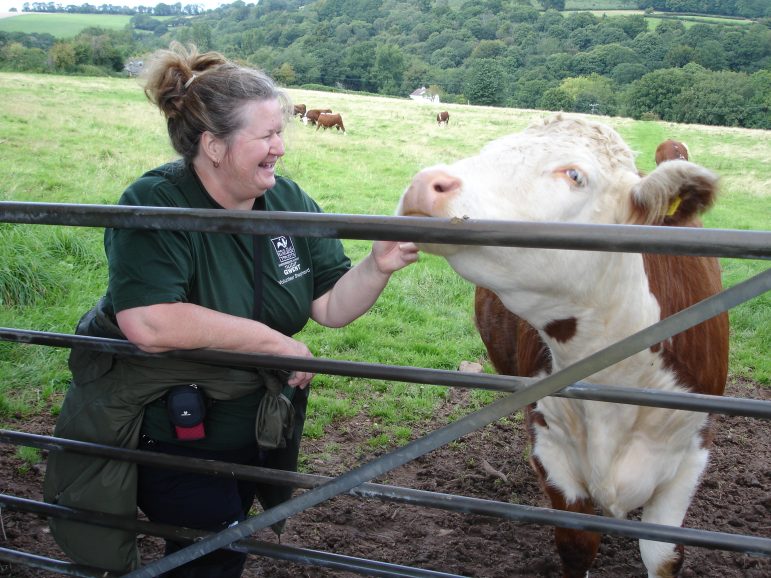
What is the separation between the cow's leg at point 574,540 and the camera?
2785 mm

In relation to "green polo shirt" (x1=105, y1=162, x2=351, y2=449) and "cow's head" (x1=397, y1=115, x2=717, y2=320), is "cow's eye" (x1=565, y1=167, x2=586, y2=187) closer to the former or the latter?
"cow's head" (x1=397, y1=115, x2=717, y2=320)

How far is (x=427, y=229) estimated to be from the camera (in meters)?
1.42

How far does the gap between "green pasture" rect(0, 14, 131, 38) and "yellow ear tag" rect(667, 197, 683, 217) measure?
88.6 feet

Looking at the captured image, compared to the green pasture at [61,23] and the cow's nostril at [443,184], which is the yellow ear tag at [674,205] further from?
the green pasture at [61,23]

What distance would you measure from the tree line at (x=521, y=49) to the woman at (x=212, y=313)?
30.6 ft

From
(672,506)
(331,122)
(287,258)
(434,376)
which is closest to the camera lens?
(434,376)

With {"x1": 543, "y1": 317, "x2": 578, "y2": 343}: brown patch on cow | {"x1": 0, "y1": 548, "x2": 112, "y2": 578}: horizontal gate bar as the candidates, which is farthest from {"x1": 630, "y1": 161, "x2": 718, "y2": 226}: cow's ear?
{"x1": 0, "y1": 548, "x2": 112, "y2": 578}: horizontal gate bar

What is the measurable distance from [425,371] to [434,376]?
0.03 metres

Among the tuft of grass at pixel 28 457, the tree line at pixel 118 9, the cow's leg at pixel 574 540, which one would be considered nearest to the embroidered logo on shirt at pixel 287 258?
the cow's leg at pixel 574 540

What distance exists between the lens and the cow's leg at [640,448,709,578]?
8.75ft

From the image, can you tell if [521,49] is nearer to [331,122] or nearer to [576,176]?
[331,122]

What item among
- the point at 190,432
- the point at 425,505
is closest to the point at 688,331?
the point at 425,505

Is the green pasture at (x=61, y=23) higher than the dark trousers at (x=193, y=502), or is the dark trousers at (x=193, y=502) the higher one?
the green pasture at (x=61, y=23)

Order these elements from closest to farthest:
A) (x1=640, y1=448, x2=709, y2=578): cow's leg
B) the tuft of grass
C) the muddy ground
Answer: (x1=640, y1=448, x2=709, y2=578): cow's leg, the muddy ground, the tuft of grass
